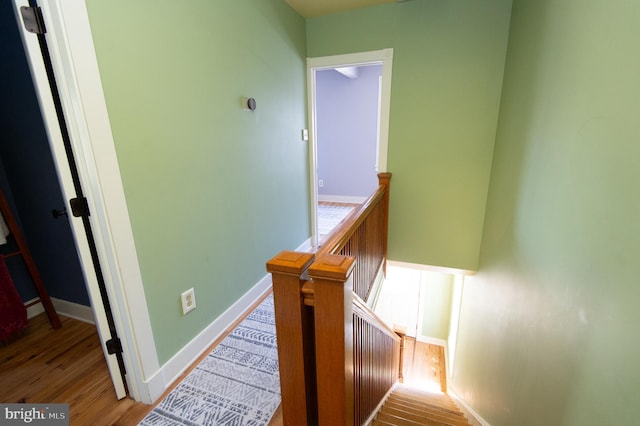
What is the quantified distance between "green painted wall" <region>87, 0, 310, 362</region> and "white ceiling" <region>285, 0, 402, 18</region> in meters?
0.09

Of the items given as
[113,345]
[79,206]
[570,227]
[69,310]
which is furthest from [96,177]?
[570,227]

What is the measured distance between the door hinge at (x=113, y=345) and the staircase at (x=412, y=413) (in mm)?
1492

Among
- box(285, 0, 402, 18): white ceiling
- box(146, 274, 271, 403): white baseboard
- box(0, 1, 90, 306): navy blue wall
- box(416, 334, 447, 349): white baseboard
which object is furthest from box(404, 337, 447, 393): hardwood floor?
box(285, 0, 402, 18): white ceiling

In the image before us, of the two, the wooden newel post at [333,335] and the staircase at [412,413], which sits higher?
the wooden newel post at [333,335]

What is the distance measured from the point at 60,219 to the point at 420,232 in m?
3.13

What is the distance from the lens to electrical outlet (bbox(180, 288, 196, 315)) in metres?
1.60

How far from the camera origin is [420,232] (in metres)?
2.98

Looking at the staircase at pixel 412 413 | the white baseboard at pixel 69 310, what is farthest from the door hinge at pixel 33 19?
the staircase at pixel 412 413

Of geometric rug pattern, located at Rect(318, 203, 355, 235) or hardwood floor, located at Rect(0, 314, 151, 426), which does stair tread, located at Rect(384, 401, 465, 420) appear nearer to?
hardwood floor, located at Rect(0, 314, 151, 426)

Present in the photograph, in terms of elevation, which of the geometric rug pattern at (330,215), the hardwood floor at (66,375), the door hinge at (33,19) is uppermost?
the door hinge at (33,19)

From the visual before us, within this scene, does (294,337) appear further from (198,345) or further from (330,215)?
(330,215)

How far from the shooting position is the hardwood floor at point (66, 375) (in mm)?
1366

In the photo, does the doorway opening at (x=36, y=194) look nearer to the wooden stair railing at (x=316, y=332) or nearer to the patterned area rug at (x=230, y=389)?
the patterned area rug at (x=230, y=389)

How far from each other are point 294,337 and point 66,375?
1640 millimetres
